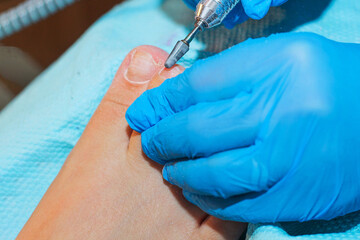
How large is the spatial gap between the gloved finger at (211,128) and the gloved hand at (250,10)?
201 millimetres

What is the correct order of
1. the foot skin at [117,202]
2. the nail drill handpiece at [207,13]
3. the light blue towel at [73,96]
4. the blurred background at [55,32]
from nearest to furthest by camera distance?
the nail drill handpiece at [207,13], the foot skin at [117,202], the light blue towel at [73,96], the blurred background at [55,32]

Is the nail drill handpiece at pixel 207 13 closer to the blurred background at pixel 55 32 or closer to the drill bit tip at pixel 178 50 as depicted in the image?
the drill bit tip at pixel 178 50

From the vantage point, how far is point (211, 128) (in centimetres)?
61

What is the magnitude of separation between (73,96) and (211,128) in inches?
17.8

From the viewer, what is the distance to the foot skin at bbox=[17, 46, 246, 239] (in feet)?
2.57

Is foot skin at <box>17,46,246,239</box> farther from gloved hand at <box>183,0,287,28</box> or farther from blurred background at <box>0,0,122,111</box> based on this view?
blurred background at <box>0,0,122,111</box>

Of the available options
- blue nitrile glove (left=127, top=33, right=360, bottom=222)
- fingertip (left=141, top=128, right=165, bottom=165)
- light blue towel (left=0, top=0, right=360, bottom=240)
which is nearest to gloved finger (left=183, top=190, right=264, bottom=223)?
blue nitrile glove (left=127, top=33, right=360, bottom=222)

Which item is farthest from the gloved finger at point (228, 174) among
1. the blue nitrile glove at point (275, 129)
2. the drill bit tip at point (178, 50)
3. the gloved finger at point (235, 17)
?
the gloved finger at point (235, 17)

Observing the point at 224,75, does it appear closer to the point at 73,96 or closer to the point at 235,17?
the point at 235,17

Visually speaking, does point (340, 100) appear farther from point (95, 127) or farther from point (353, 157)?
point (95, 127)

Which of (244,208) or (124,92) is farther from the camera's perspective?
(124,92)

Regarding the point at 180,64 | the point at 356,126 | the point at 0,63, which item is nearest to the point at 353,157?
the point at 356,126

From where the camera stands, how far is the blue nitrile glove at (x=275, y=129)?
1.87 feet

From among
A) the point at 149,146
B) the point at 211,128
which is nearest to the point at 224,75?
the point at 211,128
